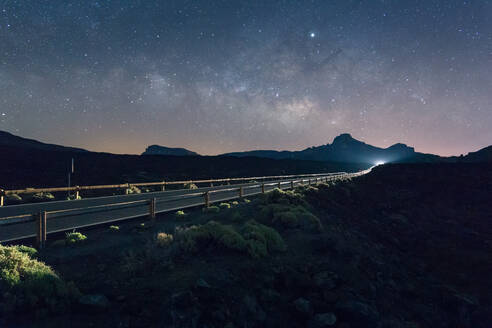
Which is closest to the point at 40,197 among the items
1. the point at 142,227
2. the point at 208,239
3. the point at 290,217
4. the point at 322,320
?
the point at 142,227

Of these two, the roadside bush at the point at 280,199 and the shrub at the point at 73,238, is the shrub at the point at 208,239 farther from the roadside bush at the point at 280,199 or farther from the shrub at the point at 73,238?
the roadside bush at the point at 280,199

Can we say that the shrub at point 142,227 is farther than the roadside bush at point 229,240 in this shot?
Yes

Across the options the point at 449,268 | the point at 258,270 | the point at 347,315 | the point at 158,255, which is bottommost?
the point at 449,268

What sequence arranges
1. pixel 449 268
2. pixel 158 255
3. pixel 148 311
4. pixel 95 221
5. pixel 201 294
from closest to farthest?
pixel 148 311, pixel 201 294, pixel 158 255, pixel 95 221, pixel 449 268

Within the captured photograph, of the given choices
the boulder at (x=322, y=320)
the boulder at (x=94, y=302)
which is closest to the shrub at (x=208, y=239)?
the boulder at (x=322, y=320)

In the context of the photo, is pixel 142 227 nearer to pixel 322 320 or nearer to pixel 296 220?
pixel 296 220

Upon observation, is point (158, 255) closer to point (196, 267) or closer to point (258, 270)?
point (196, 267)

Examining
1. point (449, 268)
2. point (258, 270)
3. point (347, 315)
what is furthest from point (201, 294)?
point (449, 268)

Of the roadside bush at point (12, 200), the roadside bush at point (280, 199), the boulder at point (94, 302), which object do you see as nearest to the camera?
the boulder at point (94, 302)

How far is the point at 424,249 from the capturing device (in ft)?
49.0

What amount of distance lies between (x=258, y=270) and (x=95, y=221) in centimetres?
573

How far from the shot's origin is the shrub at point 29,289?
4.21 meters

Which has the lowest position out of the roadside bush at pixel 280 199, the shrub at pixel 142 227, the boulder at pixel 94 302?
the boulder at pixel 94 302

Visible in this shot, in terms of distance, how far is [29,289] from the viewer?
4.41m
